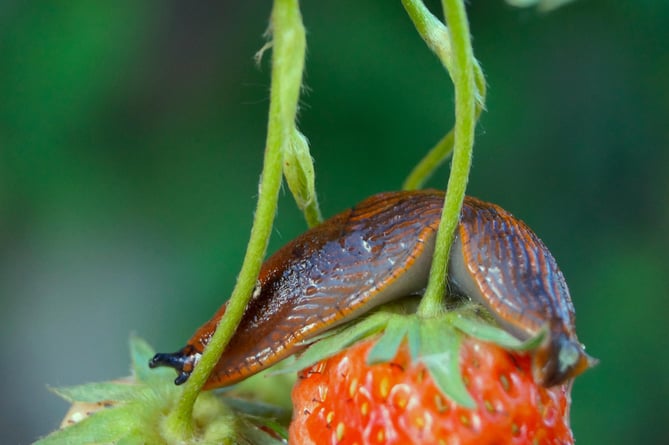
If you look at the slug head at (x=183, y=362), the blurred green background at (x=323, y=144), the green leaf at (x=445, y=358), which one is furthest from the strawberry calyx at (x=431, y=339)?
the blurred green background at (x=323, y=144)

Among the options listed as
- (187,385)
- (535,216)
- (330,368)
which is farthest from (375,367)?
(535,216)

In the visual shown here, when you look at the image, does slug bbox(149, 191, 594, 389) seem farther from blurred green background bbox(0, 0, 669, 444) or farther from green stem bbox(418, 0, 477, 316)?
blurred green background bbox(0, 0, 669, 444)

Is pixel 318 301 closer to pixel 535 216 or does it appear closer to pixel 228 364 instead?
pixel 228 364

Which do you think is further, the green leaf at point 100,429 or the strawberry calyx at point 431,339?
the green leaf at point 100,429

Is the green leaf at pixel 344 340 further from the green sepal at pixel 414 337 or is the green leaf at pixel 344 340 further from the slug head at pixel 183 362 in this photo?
the slug head at pixel 183 362

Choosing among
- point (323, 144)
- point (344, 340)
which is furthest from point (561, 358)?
point (323, 144)
